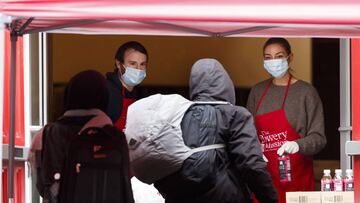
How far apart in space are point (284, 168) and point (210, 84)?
1.77 m

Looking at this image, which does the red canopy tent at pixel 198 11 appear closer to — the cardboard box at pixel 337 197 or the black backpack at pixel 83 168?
the black backpack at pixel 83 168

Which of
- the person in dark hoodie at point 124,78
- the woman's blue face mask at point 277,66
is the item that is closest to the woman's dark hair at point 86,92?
the person in dark hoodie at point 124,78

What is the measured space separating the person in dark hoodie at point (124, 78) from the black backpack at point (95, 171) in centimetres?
188

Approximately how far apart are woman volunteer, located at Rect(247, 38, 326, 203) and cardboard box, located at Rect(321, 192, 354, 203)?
0.57m

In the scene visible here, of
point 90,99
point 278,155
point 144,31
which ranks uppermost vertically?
point 144,31

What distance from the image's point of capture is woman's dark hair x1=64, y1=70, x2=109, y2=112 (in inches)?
234

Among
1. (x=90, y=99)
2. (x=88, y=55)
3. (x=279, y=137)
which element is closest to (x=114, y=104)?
(x=279, y=137)

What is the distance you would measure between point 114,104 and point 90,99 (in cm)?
186

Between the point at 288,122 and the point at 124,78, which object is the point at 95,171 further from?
the point at 288,122

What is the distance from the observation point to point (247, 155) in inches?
231

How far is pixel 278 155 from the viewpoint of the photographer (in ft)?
25.3

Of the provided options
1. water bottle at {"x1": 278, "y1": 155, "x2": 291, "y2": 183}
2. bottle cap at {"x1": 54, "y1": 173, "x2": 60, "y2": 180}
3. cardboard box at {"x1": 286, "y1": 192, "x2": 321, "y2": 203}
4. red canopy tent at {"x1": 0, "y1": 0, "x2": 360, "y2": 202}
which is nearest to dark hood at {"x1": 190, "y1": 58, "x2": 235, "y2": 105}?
red canopy tent at {"x1": 0, "y1": 0, "x2": 360, "y2": 202}

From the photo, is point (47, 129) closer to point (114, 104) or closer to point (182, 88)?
point (114, 104)

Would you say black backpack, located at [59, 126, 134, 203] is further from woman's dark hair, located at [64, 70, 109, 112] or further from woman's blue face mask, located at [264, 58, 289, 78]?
woman's blue face mask, located at [264, 58, 289, 78]
